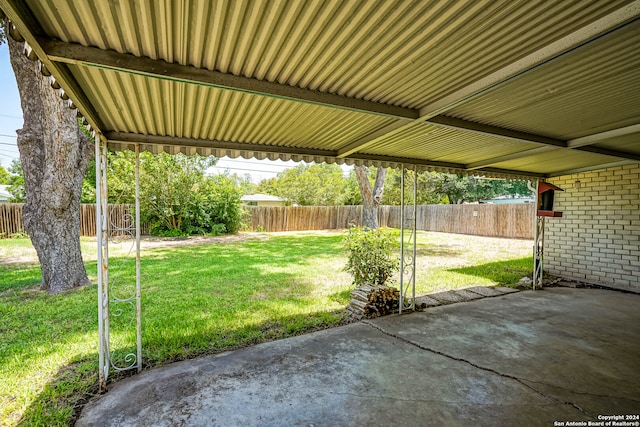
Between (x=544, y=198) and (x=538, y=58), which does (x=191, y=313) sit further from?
(x=544, y=198)

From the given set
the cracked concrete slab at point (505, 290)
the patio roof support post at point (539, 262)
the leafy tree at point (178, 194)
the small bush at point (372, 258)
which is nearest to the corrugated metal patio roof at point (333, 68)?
the small bush at point (372, 258)

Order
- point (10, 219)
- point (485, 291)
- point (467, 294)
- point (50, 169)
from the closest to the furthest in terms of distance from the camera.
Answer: point (50, 169) < point (467, 294) < point (485, 291) < point (10, 219)

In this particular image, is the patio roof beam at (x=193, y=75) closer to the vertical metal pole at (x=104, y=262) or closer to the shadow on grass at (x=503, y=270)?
the vertical metal pole at (x=104, y=262)

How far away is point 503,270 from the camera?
6727mm

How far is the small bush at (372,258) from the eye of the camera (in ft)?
15.0

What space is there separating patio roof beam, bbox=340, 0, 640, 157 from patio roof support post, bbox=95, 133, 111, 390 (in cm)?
256

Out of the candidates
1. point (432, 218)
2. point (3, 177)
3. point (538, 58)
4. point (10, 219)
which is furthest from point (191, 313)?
point (3, 177)

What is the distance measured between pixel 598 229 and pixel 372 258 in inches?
173

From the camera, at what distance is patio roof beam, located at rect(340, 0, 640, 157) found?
1.35 metres

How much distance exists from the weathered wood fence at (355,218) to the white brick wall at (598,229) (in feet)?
18.2

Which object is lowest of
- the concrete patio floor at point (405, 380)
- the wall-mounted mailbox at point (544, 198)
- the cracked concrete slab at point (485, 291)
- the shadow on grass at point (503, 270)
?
the shadow on grass at point (503, 270)

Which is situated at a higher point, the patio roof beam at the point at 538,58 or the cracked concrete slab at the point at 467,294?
the patio roof beam at the point at 538,58

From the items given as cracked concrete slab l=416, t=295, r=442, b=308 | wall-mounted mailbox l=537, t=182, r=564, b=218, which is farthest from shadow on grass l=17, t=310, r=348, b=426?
wall-mounted mailbox l=537, t=182, r=564, b=218

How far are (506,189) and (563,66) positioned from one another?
78.9ft
